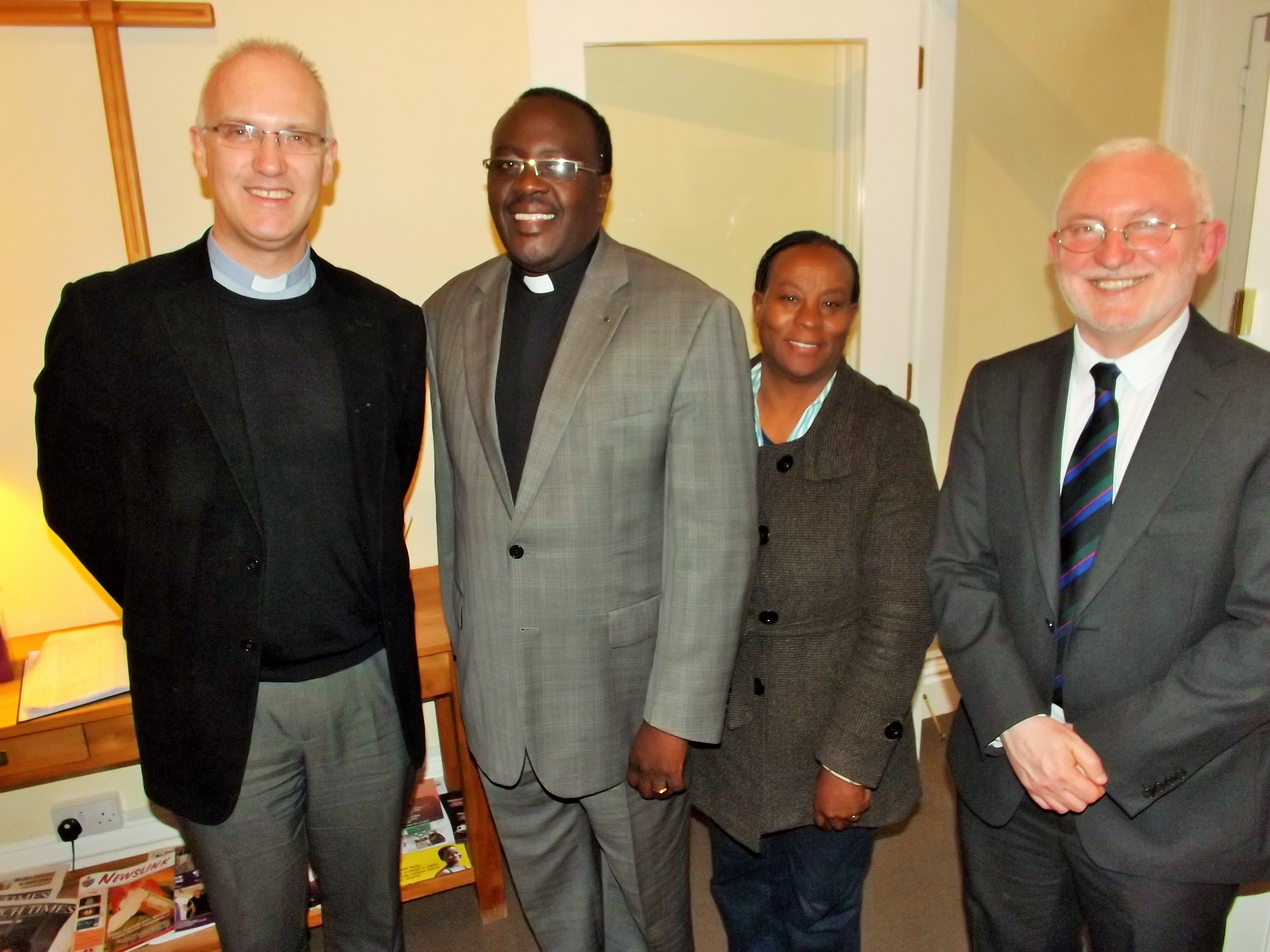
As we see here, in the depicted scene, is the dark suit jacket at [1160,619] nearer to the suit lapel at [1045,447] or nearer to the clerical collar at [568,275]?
the suit lapel at [1045,447]

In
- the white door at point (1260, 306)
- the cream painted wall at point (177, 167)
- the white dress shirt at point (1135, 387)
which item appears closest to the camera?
the white dress shirt at point (1135, 387)

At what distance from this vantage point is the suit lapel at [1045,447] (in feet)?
4.72

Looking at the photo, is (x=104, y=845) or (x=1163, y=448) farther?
(x=104, y=845)

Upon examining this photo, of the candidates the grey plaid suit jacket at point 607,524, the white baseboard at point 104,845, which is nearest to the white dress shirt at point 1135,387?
the grey plaid suit jacket at point 607,524

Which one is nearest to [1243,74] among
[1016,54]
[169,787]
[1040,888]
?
[1016,54]

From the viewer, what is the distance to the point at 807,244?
66.5 inches

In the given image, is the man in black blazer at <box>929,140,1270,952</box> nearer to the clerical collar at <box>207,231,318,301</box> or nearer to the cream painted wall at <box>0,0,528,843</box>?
the clerical collar at <box>207,231,318,301</box>

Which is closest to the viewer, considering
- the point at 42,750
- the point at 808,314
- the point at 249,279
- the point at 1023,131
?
the point at 249,279

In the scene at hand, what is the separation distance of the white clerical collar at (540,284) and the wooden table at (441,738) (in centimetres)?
67

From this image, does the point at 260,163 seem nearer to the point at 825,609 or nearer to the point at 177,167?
the point at 177,167

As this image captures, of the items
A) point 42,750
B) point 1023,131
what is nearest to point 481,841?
point 42,750

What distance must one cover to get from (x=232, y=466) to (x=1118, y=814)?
148 cm

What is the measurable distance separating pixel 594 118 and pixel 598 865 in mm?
1383

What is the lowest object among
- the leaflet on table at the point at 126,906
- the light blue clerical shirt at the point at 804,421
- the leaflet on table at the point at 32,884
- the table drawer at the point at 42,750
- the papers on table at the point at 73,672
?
the leaflet on table at the point at 32,884
